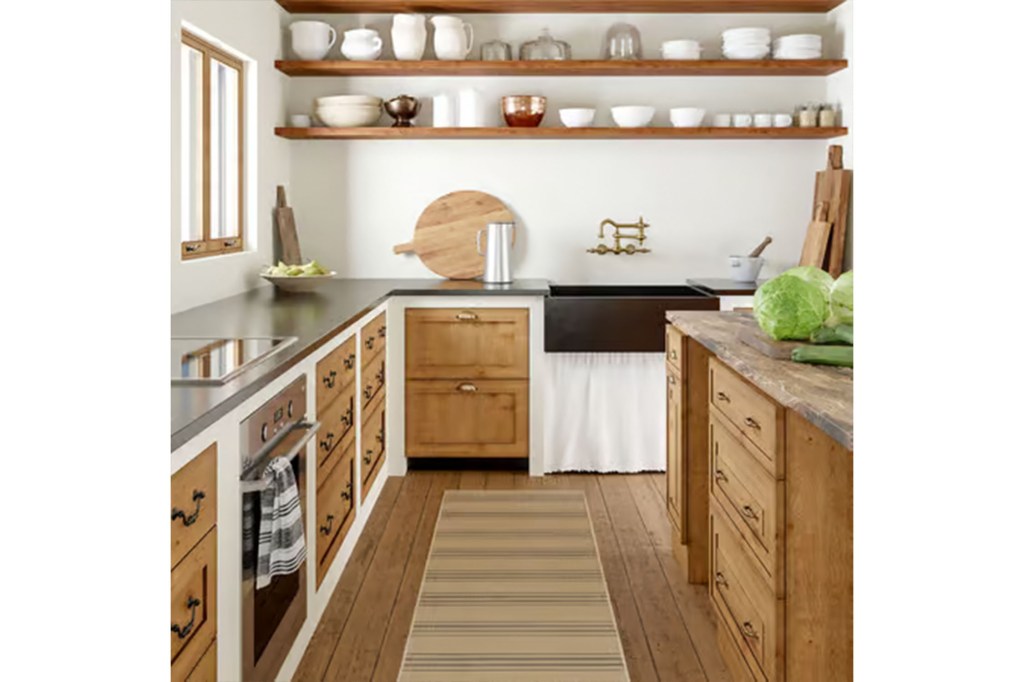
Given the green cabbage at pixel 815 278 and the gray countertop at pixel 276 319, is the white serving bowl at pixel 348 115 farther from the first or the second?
the green cabbage at pixel 815 278

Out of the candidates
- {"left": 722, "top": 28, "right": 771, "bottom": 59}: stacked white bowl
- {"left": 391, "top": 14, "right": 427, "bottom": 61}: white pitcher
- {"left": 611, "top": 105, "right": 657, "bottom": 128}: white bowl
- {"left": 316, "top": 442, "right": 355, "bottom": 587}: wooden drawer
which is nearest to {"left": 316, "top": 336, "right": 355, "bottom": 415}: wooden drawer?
{"left": 316, "top": 442, "right": 355, "bottom": 587}: wooden drawer

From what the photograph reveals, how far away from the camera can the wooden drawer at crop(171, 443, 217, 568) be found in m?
1.67

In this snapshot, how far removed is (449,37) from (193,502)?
375 cm

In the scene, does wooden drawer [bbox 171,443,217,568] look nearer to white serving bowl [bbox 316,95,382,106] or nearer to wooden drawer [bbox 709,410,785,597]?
wooden drawer [bbox 709,410,785,597]

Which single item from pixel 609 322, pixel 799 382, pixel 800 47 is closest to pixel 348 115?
pixel 609 322

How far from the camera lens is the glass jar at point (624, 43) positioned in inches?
200

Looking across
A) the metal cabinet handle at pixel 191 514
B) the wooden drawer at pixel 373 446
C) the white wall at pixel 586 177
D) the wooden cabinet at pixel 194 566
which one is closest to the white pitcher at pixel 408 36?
the white wall at pixel 586 177

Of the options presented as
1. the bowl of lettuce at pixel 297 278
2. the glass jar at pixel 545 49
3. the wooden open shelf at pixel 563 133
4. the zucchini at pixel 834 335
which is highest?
the glass jar at pixel 545 49

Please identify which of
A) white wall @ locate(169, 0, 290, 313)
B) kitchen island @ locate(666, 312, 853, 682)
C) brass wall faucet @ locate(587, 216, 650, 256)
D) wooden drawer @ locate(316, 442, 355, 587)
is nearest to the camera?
kitchen island @ locate(666, 312, 853, 682)

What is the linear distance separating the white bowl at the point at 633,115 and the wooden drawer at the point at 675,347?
6.15 ft

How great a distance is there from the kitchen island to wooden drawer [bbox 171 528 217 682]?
3.60 feet
